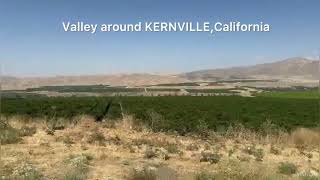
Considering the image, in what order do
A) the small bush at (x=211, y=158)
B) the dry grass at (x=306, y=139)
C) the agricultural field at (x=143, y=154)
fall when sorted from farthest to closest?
1. the dry grass at (x=306, y=139)
2. the small bush at (x=211, y=158)
3. the agricultural field at (x=143, y=154)

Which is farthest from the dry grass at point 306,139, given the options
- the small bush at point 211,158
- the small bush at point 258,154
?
the small bush at point 211,158

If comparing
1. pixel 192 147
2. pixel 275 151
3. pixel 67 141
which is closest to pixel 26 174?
pixel 67 141

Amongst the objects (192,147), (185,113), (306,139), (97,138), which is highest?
(97,138)

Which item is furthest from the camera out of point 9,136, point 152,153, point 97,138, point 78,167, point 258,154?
point 97,138

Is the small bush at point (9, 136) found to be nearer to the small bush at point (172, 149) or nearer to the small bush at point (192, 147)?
the small bush at point (172, 149)

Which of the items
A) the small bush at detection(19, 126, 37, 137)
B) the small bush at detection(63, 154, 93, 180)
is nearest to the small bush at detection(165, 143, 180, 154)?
the small bush at detection(63, 154, 93, 180)

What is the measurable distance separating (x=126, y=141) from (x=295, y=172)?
18.8ft

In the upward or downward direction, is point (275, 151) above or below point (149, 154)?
below

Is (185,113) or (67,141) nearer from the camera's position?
(67,141)

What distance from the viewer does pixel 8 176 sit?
28.4 ft

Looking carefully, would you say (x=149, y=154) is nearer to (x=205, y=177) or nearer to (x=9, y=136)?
(x=205, y=177)

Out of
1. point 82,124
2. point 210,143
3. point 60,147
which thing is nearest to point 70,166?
point 60,147

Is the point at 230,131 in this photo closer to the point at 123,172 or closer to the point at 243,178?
the point at 123,172

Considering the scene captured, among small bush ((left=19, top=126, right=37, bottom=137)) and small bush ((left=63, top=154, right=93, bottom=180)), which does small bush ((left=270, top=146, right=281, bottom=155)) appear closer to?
small bush ((left=63, top=154, right=93, bottom=180))
